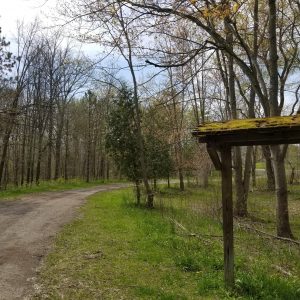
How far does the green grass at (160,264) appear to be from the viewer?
6.80 meters

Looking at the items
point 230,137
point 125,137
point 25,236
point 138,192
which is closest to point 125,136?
point 125,137

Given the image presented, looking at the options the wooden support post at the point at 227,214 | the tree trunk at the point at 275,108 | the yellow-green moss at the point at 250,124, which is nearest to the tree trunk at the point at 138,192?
the tree trunk at the point at 275,108

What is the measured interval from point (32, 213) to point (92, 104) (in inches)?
1379

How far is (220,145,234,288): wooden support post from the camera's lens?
277 inches

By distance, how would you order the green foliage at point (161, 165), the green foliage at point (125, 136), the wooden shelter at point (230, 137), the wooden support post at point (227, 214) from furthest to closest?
1. the green foliage at point (161, 165)
2. the green foliage at point (125, 136)
3. the wooden support post at point (227, 214)
4. the wooden shelter at point (230, 137)

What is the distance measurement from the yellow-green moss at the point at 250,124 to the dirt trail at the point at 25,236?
4082 mm

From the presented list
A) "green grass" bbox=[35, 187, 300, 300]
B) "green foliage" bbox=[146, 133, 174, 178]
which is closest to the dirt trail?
"green grass" bbox=[35, 187, 300, 300]

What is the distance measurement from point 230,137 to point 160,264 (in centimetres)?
334

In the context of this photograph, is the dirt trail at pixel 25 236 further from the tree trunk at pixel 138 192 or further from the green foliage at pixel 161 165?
the green foliage at pixel 161 165

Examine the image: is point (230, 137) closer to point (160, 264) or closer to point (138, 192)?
point (160, 264)

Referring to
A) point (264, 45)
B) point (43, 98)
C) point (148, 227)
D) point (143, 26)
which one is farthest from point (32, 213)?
point (43, 98)

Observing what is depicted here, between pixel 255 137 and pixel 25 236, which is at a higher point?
pixel 255 137

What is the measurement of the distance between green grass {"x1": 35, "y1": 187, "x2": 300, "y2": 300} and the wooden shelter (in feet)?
2.29

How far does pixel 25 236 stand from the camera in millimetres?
11492
